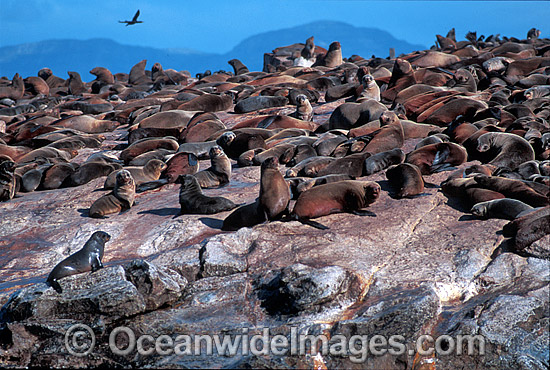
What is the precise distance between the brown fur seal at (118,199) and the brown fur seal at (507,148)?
4.87 m

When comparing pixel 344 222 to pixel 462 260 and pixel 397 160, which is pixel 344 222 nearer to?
pixel 462 260

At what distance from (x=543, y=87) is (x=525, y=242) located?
24.7ft

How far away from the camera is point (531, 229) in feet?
16.5

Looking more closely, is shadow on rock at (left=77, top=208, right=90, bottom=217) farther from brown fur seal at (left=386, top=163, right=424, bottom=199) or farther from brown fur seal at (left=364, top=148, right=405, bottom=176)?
brown fur seal at (left=386, top=163, right=424, bottom=199)

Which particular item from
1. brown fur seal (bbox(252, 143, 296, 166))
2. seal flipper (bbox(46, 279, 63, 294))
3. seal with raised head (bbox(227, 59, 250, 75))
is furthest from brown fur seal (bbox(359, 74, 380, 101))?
seal with raised head (bbox(227, 59, 250, 75))

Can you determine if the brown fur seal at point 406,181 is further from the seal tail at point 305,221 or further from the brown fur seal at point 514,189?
the seal tail at point 305,221

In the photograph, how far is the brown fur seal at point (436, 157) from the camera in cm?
767

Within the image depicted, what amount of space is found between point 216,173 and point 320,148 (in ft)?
5.56

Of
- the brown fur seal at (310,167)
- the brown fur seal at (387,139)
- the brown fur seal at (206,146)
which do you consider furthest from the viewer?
the brown fur seal at (206,146)

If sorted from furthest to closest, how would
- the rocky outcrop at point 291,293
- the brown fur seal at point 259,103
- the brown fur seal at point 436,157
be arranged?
the brown fur seal at point 259,103 → the brown fur seal at point 436,157 → the rocky outcrop at point 291,293

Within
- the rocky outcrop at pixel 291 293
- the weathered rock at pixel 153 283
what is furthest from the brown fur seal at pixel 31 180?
the weathered rock at pixel 153 283

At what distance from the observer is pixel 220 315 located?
465 cm

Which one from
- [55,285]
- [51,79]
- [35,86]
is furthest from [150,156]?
[51,79]

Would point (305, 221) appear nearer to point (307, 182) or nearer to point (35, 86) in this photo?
point (307, 182)
